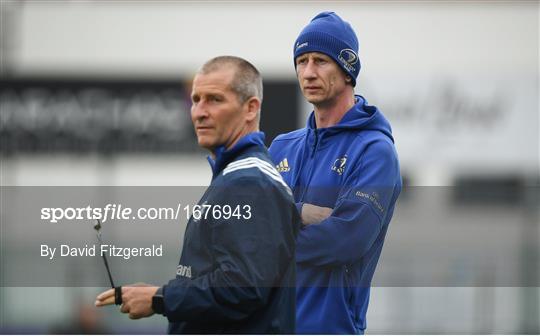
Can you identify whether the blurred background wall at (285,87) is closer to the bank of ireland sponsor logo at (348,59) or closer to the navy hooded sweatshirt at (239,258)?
the bank of ireland sponsor logo at (348,59)

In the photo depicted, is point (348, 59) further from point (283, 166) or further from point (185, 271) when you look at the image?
point (185, 271)

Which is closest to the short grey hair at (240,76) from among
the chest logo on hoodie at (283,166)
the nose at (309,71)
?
the nose at (309,71)

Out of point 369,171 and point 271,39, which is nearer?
point 369,171

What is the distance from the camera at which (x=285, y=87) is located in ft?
70.3

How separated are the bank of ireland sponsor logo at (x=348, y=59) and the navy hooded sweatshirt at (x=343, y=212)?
19 cm

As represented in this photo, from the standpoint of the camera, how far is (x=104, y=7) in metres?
24.2

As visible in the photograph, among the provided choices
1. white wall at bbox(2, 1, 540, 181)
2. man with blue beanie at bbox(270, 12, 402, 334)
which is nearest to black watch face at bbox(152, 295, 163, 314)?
man with blue beanie at bbox(270, 12, 402, 334)

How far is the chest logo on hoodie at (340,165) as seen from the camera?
515cm

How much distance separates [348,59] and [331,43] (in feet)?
0.35

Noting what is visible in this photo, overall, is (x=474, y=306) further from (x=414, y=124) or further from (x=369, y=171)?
(x=369, y=171)

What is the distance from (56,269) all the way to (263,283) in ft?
45.1

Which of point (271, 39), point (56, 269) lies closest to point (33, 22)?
point (271, 39)

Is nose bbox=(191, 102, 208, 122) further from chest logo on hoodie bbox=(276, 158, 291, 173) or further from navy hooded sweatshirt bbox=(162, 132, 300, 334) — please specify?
chest logo on hoodie bbox=(276, 158, 291, 173)

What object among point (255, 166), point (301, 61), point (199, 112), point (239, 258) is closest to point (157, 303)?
point (239, 258)
